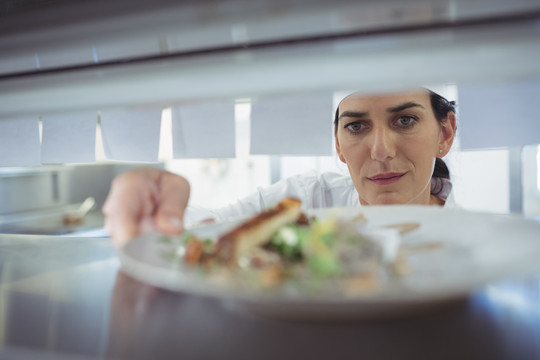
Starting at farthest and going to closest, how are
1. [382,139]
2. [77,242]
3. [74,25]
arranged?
[382,139]
[77,242]
[74,25]

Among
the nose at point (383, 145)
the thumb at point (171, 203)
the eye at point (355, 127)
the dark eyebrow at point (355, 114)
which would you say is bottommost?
the thumb at point (171, 203)

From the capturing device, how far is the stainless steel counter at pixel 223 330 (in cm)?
36

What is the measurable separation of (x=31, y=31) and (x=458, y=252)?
76 cm

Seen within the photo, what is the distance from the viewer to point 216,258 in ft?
1.55

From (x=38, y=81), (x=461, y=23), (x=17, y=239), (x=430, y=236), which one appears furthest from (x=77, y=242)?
(x=461, y=23)

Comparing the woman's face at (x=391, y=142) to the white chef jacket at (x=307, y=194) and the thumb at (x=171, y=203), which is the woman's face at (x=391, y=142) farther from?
the thumb at (x=171, y=203)

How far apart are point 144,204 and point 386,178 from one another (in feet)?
3.14

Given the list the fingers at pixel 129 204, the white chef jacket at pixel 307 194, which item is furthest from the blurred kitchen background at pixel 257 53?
the white chef jacket at pixel 307 194

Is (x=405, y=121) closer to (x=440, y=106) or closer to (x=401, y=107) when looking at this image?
(x=401, y=107)

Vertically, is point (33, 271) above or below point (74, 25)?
below

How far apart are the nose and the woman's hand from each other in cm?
78

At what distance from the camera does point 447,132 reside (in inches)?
58.4

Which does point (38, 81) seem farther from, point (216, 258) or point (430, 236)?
point (430, 236)

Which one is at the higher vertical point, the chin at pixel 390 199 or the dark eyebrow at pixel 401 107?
the dark eyebrow at pixel 401 107
